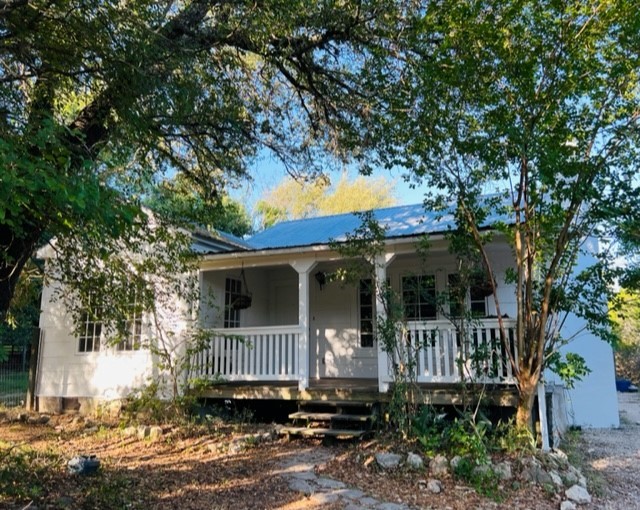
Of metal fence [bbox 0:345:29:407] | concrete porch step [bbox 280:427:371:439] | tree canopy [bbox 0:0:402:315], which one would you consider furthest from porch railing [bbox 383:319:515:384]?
metal fence [bbox 0:345:29:407]

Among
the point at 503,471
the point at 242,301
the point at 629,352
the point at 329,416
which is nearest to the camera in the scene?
the point at 503,471

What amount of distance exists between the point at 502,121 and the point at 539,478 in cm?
386

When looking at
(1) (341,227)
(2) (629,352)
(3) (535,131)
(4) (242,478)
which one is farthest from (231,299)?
(2) (629,352)

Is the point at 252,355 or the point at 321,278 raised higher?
the point at 321,278

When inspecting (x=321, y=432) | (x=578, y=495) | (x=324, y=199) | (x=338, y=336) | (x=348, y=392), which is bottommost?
(x=578, y=495)

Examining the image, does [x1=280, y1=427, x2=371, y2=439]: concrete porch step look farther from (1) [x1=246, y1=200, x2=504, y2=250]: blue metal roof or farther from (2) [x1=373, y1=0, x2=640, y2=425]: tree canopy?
(1) [x1=246, y1=200, x2=504, y2=250]: blue metal roof

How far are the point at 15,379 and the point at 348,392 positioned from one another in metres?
12.2

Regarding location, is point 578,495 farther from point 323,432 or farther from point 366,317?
point 366,317

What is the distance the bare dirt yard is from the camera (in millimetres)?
4625

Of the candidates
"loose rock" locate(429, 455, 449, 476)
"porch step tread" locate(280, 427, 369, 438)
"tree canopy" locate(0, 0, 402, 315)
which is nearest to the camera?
"tree canopy" locate(0, 0, 402, 315)

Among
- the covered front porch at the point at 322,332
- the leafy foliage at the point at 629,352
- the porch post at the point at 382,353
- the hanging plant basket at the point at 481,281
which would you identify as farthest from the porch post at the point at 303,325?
the leafy foliage at the point at 629,352

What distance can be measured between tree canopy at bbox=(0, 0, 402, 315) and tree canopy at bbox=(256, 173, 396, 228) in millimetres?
17597

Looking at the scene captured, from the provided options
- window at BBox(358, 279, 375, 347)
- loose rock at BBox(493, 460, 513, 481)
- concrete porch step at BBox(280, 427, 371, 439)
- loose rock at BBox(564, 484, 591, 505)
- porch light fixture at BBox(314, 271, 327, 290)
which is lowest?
loose rock at BBox(564, 484, 591, 505)

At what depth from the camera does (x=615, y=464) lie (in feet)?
21.8
